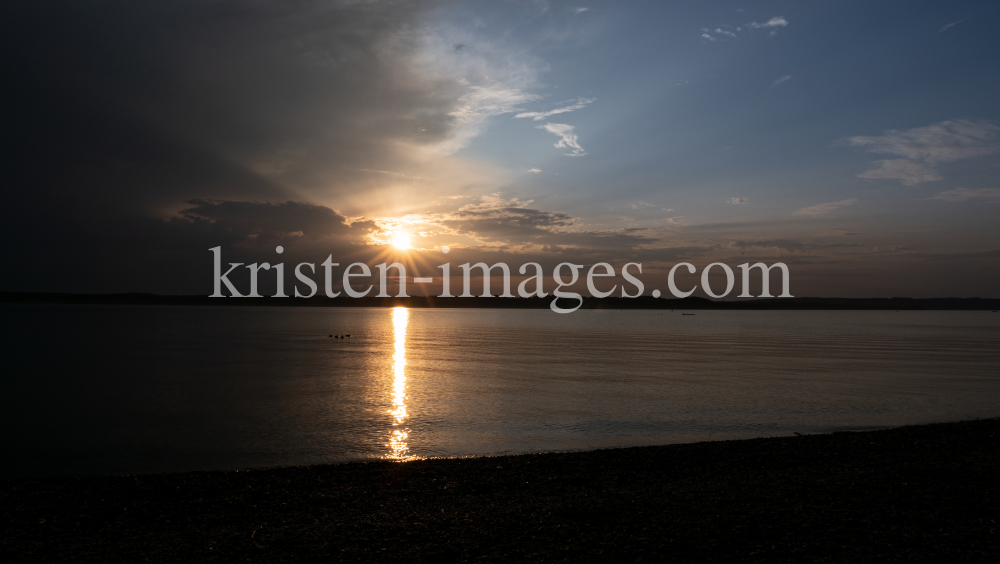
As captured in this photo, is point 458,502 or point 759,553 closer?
point 759,553

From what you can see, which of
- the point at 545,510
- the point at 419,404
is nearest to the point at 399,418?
the point at 419,404

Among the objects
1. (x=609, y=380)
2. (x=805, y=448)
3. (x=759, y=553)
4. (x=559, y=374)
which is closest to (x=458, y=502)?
(x=759, y=553)

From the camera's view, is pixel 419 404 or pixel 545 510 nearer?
pixel 545 510

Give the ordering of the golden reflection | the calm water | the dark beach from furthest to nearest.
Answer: the calm water < the golden reflection < the dark beach

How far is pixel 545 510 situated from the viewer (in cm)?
1041

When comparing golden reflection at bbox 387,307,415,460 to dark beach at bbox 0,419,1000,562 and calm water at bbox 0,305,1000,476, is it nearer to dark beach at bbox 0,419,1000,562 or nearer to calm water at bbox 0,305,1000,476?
calm water at bbox 0,305,1000,476

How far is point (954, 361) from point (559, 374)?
3616 cm

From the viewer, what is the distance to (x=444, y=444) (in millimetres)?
19172

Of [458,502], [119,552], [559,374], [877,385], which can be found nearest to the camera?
[119,552]

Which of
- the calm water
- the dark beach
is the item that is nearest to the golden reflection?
the calm water

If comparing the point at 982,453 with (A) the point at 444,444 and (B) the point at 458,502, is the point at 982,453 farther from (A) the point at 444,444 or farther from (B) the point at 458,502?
(A) the point at 444,444

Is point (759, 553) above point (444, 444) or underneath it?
above

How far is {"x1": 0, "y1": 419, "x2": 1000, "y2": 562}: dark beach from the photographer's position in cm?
842

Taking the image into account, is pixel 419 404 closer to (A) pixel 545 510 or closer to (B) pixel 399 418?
(B) pixel 399 418
